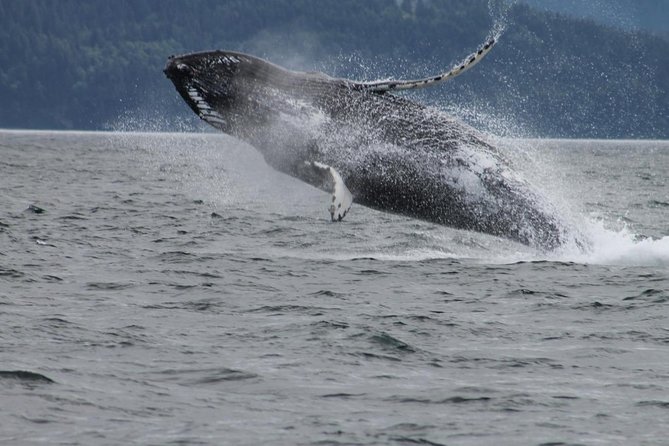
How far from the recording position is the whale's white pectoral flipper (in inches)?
555

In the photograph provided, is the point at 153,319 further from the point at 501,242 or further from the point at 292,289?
the point at 501,242

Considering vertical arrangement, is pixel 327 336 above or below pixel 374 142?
below

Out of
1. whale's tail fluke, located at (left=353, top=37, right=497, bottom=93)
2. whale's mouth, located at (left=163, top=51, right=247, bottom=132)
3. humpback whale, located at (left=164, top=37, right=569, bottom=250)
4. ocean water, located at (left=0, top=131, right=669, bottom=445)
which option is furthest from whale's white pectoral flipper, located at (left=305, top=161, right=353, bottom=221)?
whale's mouth, located at (left=163, top=51, right=247, bottom=132)

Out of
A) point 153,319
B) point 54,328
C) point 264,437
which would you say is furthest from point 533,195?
point 264,437

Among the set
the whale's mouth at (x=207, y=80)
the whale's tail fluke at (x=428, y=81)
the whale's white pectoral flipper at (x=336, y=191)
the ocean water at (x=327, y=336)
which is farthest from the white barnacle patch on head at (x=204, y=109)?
the whale's tail fluke at (x=428, y=81)

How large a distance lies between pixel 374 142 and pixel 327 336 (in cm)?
427

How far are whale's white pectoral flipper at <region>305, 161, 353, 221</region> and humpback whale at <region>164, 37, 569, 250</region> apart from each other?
0.31 metres

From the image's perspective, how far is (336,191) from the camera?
14500 millimetres

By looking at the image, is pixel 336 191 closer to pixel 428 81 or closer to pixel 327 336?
pixel 428 81

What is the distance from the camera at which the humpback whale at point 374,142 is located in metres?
15.9

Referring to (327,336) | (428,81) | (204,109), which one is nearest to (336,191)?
(428,81)

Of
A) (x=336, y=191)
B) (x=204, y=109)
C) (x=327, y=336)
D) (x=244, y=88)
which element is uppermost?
(x=244, y=88)

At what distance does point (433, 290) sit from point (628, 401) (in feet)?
17.3

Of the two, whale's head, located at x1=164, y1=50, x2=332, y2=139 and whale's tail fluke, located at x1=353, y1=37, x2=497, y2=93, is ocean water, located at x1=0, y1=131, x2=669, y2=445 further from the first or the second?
whale's tail fluke, located at x1=353, y1=37, x2=497, y2=93
